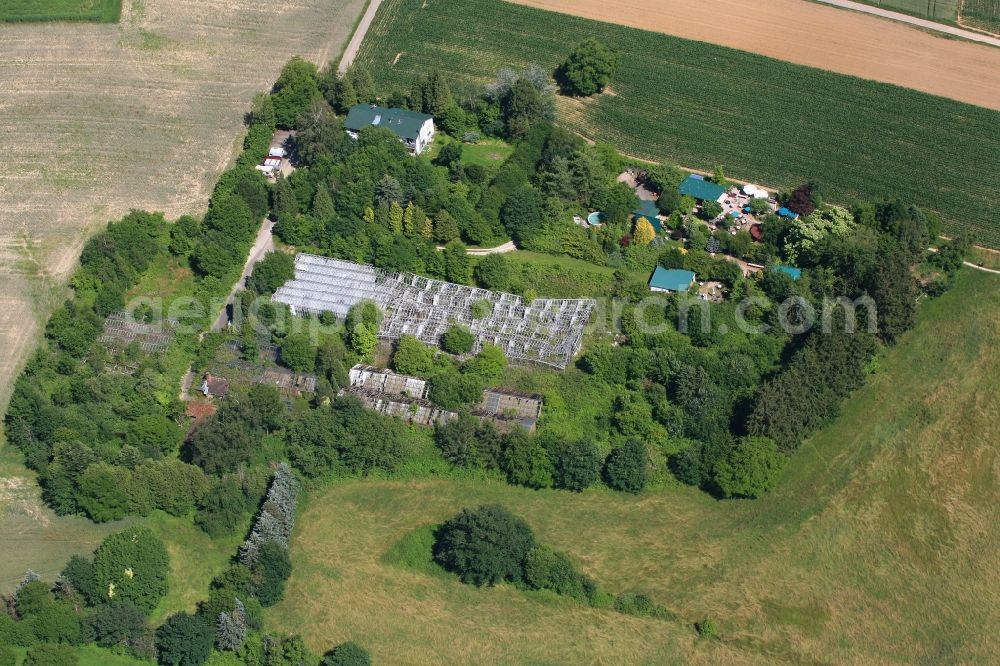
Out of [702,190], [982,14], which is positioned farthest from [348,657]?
[982,14]

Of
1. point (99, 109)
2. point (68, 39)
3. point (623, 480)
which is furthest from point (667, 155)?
point (68, 39)

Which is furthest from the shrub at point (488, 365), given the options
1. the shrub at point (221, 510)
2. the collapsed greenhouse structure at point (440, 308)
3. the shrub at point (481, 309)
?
the shrub at point (221, 510)

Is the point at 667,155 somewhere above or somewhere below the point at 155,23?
above

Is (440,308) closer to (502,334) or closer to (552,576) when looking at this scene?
(502,334)

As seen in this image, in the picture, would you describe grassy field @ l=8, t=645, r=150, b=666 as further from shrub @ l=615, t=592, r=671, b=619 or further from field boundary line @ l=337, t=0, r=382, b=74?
field boundary line @ l=337, t=0, r=382, b=74

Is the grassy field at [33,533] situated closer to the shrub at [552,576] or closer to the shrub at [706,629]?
the shrub at [552,576]

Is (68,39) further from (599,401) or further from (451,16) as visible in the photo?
(599,401)
